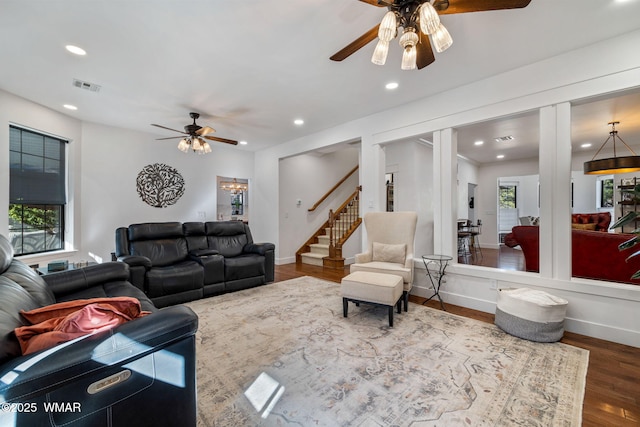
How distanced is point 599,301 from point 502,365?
140 cm

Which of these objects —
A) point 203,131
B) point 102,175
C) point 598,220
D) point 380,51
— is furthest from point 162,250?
point 598,220

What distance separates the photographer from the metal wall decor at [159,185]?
5164 millimetres

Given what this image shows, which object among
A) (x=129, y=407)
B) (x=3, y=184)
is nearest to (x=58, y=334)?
(x=129, y=407)

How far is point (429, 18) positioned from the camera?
155 cm

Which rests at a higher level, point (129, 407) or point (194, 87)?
point (194, 87)

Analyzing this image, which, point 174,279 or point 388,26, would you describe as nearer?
point 388,26

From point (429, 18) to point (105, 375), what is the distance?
2.39 metres

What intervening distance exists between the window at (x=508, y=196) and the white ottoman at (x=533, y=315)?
8.16 m

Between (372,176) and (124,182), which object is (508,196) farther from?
(124,182)

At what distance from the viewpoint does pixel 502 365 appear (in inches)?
82.0

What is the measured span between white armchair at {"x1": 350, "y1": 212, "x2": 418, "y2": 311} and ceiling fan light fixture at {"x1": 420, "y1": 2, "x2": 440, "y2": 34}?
2.47 meters

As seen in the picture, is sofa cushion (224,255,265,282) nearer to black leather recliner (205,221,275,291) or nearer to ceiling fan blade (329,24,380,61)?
black leather recliner (205,221,275,291)

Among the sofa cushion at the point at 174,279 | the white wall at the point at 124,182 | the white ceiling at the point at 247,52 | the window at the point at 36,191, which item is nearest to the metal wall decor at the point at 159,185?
the white wall at the point at 124,182

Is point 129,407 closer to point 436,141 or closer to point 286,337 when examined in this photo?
point 286,337
